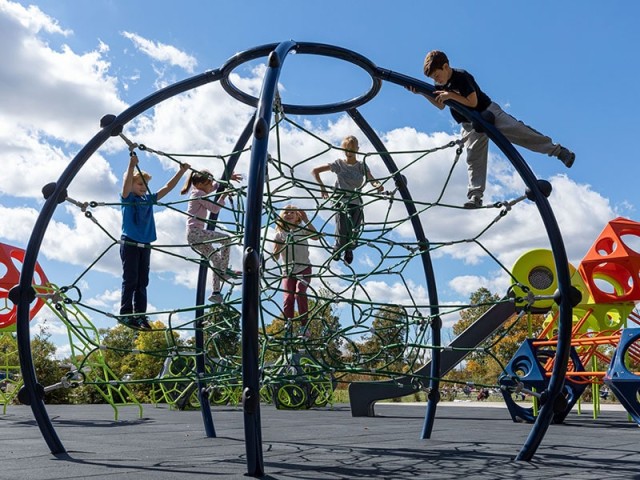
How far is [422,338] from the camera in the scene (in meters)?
4.38

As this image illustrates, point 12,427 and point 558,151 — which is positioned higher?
point 558,151

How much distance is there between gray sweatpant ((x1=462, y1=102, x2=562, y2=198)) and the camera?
395 centimetres

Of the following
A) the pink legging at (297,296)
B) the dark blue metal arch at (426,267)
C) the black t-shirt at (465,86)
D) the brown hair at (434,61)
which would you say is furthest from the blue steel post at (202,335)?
the black t-shirt at (465,86)

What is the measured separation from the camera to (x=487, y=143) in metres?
4.20

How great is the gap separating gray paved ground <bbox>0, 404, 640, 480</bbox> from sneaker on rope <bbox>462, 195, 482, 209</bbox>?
4.43 feet

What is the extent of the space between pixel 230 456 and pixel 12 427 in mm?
3245

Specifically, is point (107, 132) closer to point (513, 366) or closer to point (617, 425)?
point (513, 366)

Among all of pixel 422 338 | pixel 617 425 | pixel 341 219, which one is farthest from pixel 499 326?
pixel 422 338

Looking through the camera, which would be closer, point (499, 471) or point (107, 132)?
point (499, 471)

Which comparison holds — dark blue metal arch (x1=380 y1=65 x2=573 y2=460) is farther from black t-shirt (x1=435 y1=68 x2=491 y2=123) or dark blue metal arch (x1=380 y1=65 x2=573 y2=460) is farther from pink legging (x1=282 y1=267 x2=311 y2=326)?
pink legging (x1=282 y1=267 x2=311 y2=326)

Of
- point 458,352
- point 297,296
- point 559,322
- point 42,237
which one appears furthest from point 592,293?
point 42,237

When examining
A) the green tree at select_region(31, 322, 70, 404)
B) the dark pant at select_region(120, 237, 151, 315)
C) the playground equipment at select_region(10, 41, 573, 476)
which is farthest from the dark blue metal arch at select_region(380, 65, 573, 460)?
the green tree at select_region(31, 322, 70, 404)

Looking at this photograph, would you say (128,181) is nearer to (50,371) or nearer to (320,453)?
(320,453)

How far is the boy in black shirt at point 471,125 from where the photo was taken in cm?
395
